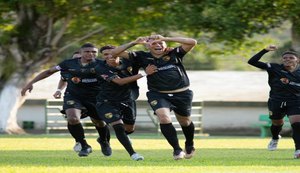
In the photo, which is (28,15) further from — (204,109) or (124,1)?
(204,109)

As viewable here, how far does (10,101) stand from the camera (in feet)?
127

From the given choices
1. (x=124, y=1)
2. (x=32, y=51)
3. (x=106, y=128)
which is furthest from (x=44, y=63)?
(x=106, y=128)

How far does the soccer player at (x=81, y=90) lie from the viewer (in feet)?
61.6

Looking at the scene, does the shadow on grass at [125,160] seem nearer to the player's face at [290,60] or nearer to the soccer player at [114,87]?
the soccer player at [114,87]

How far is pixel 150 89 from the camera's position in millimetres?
17516

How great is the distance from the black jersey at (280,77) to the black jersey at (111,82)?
295 centimetres

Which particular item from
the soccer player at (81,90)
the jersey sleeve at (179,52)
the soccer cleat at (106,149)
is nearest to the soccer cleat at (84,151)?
the soccer player at (81,90)

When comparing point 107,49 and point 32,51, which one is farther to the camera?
point 32,51

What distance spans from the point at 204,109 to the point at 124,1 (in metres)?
11.5

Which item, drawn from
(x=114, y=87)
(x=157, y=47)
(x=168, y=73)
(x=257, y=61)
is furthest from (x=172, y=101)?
(x=257, y=61)

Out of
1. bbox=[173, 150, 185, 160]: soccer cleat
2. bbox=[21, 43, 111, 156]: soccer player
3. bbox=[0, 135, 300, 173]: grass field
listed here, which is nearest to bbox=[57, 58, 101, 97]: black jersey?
bbox=[21, 43, 111, 156]: soccer player

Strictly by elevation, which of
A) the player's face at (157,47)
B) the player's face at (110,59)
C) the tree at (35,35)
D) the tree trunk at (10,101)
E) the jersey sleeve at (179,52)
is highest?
the player's face at (157,47)

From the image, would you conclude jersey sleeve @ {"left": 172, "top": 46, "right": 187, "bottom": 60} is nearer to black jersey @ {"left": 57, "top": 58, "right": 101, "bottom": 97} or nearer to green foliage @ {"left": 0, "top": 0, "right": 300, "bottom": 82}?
black jersey @ {"left": 57, "top": 58, "right": 101, "bottom": 97}

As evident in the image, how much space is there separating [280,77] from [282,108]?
816mm
